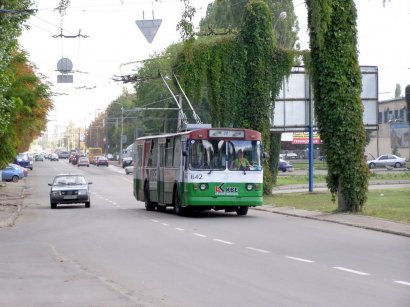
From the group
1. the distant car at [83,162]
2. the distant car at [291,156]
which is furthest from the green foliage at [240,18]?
the distant car at [291,156]

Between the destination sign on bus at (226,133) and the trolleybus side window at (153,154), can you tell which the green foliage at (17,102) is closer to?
the trolleybus side window at (153,154)

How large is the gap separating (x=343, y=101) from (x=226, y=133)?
4072 mm

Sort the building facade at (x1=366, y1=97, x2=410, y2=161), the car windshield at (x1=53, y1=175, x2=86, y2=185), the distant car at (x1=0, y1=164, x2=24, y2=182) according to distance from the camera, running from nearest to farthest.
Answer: the car windshield at (x1=53, y1=175, x2=86, y2=185)
the distant car at (x1=0, y1=164, x2=24, y2=182)
the building facade at (x1=366, y1=97, x2=410, y2=161)

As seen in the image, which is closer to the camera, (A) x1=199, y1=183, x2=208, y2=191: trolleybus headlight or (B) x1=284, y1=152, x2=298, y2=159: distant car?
(A) x1=199, y1=183, x2=208, y2=191: trolleybus headlight

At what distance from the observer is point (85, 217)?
32.4 m

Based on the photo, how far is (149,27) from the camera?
28828mm

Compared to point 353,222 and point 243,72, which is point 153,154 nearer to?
point 243,72

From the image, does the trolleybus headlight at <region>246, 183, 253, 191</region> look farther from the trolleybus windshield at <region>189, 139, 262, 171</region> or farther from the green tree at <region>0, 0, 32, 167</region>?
the green tree at <region>0, 0, 32, 167</region>

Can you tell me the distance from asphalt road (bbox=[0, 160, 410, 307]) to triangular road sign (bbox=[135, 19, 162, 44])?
5.87 meters

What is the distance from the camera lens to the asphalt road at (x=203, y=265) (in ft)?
38.9

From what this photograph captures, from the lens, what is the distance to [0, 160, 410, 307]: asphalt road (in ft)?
38.9

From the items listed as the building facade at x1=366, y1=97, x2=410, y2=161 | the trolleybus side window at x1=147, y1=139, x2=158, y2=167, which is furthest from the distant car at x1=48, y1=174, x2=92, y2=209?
the building facade at x1=366, y1=97, x2=410, y2=161

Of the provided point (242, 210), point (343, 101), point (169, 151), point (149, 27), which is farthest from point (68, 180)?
point (343, 101)

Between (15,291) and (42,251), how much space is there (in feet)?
20.8
